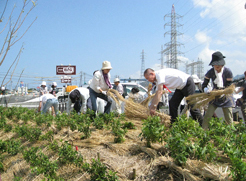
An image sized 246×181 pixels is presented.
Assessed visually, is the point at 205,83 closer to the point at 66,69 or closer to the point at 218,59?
the point at 218,59

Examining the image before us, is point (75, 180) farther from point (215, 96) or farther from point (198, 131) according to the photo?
point (215, 96)

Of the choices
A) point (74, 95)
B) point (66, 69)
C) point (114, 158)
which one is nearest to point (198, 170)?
point (114, 158)

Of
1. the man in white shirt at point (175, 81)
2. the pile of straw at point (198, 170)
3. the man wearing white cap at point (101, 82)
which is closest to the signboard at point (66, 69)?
the man wearing white cap at point (101, 82)

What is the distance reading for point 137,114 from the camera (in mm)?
4895

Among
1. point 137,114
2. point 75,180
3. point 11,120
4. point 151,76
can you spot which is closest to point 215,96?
point 151,76

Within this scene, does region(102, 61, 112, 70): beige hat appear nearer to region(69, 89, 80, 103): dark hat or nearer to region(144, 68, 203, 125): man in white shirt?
region(144, 68, 203, 125): man in white shirt

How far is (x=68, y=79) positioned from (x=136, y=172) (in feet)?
36.1

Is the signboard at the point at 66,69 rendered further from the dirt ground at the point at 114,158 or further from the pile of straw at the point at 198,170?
the pile of straw at the point at 198,170

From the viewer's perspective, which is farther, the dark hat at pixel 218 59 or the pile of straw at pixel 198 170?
the dark hat at pixel 218 59

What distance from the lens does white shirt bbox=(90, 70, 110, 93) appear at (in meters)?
5.84

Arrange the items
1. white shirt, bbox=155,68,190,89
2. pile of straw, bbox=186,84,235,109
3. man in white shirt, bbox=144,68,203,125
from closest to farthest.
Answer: pile of straw, bbox=186,84,235,109
man in white shirt, bbox=144,68,203,125
white shirt, bbox=155,68,190,89

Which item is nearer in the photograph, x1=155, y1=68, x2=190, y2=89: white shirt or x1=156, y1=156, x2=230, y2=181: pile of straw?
x1=156, y1=156, x2=230, y2=181: pile of straw

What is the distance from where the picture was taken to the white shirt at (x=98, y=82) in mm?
5836

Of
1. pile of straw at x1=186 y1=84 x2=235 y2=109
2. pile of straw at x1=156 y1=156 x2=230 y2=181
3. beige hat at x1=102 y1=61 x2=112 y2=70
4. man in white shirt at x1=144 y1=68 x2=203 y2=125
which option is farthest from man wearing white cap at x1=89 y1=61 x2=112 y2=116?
pile of straw at x1=156 y1=156 x2=230 y2=181
